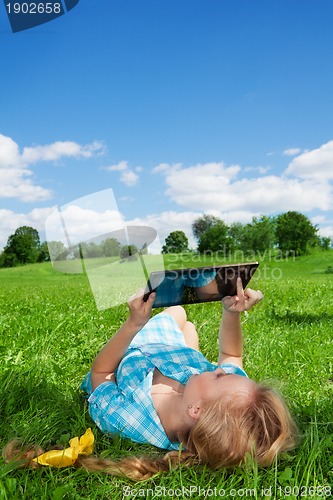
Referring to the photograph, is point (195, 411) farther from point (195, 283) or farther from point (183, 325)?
point (183, 325)

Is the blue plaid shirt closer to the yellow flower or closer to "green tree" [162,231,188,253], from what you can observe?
the yellow flower

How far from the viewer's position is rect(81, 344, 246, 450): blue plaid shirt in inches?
131

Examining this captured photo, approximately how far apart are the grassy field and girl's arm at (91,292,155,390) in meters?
0.30

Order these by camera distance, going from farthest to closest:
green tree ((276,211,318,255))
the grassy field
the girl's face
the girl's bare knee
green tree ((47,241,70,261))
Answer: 1. green tree ((276,211,318,255))
2. the girl's bare knee
3. green tree ((47,241,70,261))
4. the girl's face
5. the grassy field

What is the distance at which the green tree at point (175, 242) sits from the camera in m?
3.61

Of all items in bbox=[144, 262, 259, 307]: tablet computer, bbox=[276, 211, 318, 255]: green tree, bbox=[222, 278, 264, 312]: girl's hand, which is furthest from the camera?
bbox=[276, 211, 318, 255]: green tree

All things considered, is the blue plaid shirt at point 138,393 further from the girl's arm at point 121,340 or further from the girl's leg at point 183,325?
the girl's leg at point 183,325

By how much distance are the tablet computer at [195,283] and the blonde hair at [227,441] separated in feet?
2.24

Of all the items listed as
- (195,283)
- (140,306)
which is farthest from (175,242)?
(140,306)

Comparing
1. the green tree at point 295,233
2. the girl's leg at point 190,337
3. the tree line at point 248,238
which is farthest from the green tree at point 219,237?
the girl's leg at point 190,337

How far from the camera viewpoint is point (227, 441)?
9.62ft

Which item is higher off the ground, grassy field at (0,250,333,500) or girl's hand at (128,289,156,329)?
girl's hand at (128,289,156,329)

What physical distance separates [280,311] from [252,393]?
5.04 meters

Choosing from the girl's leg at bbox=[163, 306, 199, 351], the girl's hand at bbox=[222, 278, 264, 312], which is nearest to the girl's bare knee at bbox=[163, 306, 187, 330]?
the girl's leg at bbox=[163, 306, 199, 351]
